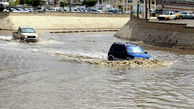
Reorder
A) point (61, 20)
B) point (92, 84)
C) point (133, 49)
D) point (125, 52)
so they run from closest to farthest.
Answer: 1. point (92, 84)
2. point (125, 52)
3. point (133, 49)
4. point (61, 20)

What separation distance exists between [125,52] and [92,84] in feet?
24.2

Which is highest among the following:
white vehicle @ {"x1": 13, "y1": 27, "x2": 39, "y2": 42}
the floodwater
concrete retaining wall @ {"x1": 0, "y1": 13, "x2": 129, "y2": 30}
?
the floodwater

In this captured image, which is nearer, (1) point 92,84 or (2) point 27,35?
(1) point 92,84

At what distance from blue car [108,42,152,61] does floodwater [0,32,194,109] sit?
1.64ft

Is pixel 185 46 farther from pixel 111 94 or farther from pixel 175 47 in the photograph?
pixel 111 94

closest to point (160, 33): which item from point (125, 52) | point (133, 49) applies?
point (133, 49)

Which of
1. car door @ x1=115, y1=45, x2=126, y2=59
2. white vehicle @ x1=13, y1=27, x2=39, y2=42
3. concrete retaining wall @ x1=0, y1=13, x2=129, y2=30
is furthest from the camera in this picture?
concrete retaining wall @ x1=0, y1=13, x2=129, y2=30

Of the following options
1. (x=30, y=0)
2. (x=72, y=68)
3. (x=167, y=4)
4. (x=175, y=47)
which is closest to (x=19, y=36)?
(x=175, y=47)

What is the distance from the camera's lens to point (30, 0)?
115000 millimetres

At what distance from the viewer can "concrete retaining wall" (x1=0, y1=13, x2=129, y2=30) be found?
66125 millimetres

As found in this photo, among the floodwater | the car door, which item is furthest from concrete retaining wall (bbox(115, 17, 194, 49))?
the car door

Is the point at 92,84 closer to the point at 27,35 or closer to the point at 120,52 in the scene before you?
the point at 120,52

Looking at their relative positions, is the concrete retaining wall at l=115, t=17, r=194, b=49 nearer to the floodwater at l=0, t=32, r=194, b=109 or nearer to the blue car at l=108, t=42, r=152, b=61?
the floodwater at l=0, t=32, r=194, b=109

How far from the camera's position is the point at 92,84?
63.3 ft
